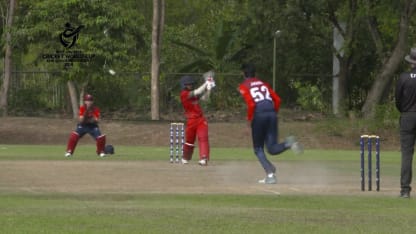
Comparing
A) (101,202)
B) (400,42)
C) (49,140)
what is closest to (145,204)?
(101,202)

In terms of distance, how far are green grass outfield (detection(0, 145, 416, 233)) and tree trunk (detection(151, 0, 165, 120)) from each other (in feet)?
109

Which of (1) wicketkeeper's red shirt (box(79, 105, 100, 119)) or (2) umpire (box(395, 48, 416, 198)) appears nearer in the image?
(2) umpire (box(395, 48, 416, 198))

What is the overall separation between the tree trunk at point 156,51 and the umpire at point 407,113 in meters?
33.7

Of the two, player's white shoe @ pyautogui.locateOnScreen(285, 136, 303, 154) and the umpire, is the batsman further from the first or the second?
the umpire

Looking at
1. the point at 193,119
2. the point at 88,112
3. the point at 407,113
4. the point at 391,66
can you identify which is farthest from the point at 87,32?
the point at 407,113

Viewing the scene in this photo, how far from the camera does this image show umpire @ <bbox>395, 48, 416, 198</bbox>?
17359mm

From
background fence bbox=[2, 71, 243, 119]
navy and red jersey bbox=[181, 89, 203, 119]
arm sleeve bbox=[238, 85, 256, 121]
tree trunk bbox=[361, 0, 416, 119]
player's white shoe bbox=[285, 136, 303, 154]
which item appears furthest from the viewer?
background fence bbox=[2, 71, 243, 119]

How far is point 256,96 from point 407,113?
350 cm

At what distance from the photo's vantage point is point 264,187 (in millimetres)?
19531

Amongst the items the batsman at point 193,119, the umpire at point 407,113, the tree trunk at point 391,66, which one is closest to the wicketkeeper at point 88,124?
the batsman at point 193,119

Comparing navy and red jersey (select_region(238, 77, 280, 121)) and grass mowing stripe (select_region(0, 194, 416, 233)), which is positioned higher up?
navy and red jersey (select_region(238, 77, 280, 121))

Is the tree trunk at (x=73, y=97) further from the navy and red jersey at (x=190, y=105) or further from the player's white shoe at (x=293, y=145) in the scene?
the player's white shoe at (x=293, y=145)

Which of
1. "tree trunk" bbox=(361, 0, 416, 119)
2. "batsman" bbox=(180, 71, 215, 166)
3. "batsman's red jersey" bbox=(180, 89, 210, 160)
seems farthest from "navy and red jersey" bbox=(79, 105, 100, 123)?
"tree trunk" bbox=(361, 0, 416, 119)

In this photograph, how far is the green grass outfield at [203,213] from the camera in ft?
43.0
